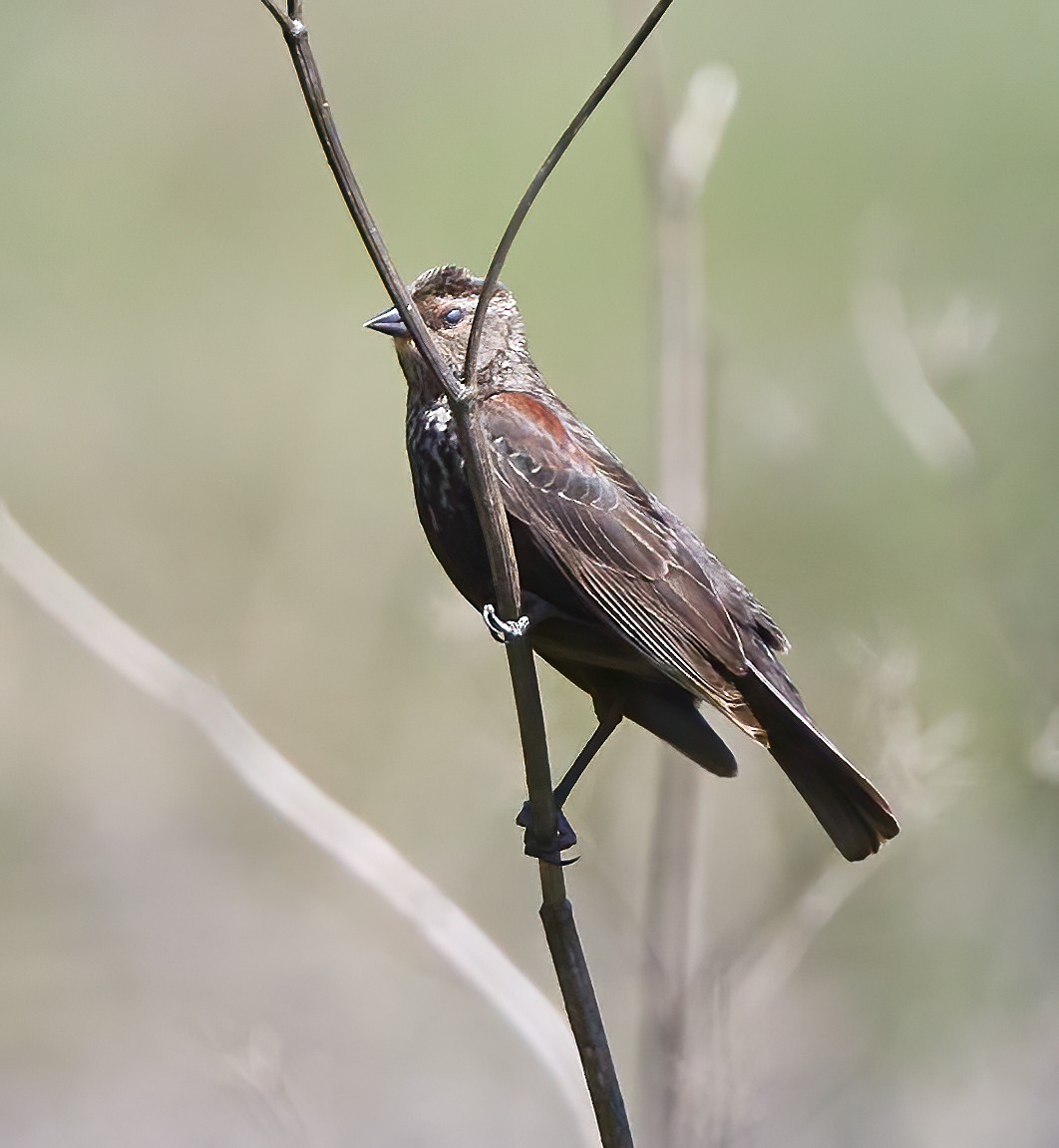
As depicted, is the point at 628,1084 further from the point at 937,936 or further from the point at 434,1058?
the point at 937,936

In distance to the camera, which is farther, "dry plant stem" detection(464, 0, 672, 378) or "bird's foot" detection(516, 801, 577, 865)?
"bird's foot" detection(516, 801, 577, 865)

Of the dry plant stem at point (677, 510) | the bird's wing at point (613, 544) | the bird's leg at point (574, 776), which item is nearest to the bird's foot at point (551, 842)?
the bird's leg at point (574, 776)

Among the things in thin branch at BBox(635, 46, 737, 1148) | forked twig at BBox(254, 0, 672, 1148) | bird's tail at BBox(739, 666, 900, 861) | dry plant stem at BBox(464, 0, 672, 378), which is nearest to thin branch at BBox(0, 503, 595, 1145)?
thin branch at BBox(635, 46, 737, 1148)

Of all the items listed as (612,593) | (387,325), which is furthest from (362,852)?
(387,325)

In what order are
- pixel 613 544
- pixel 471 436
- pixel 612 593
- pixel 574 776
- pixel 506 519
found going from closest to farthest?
pixel 471 436
pixel 506 519
pixel 612 593
pixel 613 544
pixel 574 776

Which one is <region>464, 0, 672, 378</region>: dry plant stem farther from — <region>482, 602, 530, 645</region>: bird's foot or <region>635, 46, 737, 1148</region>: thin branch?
<region>635, 46, 737, 1148</region>: thin branch

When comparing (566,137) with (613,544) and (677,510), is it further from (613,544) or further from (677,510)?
(677,510)
